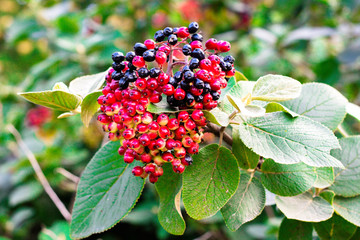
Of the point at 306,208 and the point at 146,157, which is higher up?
the point at 146,157

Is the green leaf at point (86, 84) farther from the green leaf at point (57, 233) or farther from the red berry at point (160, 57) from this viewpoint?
the green leaf at point (57, 233)

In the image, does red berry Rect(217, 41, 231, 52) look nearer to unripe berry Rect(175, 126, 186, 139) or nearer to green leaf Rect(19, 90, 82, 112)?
unripe berry Rect(175, 126, 186, 139)

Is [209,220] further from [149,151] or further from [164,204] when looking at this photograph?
[149,151]

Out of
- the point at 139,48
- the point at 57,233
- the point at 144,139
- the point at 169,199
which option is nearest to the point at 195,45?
the point at 139,48

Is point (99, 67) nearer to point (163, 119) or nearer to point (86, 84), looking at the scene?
point (86, 84)

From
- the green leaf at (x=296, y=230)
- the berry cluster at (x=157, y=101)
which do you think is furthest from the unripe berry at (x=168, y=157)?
the green leaf at (x=296, y=230)

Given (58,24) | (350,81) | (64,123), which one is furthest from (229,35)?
(64,123)
